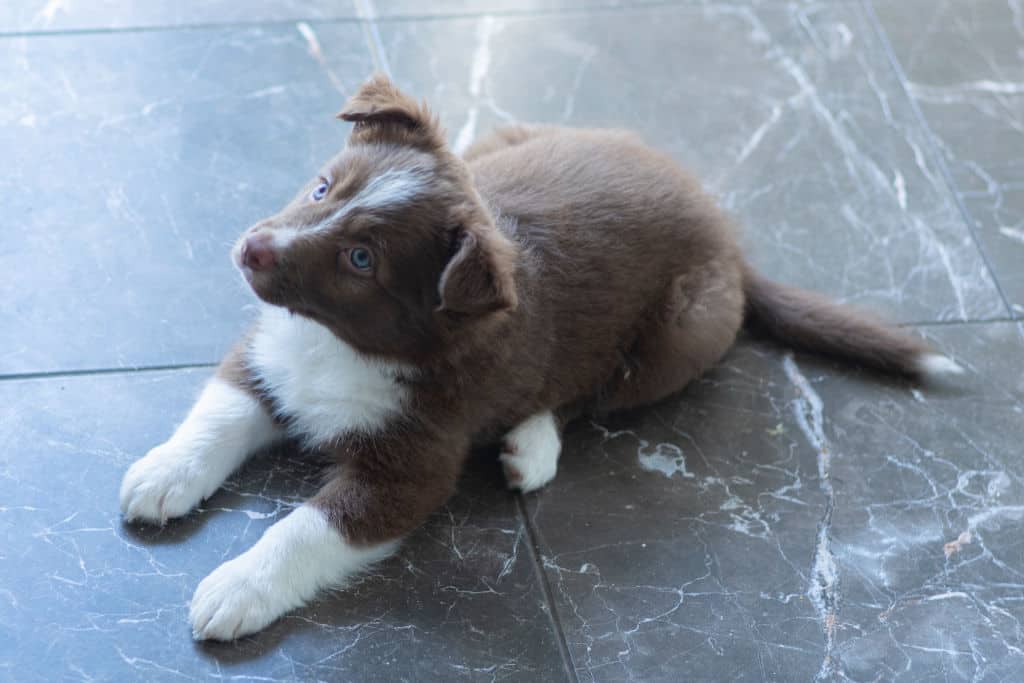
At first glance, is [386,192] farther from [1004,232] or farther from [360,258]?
[1004,232]

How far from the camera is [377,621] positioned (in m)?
2.83

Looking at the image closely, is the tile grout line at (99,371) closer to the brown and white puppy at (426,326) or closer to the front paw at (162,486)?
the brown and white puppy at (426,326)

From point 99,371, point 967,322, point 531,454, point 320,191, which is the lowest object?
point 967,322

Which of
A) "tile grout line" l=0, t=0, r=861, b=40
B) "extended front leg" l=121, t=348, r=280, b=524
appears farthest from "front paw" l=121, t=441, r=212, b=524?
"tile grout line" l=0, t=0, r=861, b=40

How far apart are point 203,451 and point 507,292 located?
2.93ft

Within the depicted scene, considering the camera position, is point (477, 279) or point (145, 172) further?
point (145, 172)

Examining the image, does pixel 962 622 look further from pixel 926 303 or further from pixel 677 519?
pixel 926 303

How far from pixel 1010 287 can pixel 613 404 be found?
60.9 inches

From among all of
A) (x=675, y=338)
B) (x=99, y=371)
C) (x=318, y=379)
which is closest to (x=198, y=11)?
(x=99, y=371)

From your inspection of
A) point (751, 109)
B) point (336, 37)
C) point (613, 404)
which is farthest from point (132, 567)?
point (751, 109)

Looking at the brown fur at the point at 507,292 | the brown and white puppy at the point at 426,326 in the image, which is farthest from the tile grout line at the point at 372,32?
the brown and white puppy at the point at 426,326

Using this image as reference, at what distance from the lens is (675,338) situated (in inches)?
134

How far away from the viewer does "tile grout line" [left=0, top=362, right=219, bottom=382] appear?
3.21 meters

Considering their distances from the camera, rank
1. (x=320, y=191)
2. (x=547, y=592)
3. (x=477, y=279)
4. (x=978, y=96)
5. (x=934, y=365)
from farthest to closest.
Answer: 1. (x=978, y=96)
2. (x=934, y=365)
3. (x=547, y=592)
4. (x=320, y=191)
5. (x=477, y=279)
